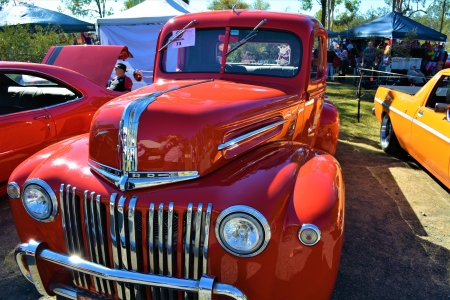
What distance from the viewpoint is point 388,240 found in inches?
137

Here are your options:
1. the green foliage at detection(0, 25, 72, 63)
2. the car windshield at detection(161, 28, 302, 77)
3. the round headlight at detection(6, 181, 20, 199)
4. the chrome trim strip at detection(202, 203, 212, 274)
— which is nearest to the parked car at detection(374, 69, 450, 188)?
the car windshield at detection(161, 28, 302, 77)

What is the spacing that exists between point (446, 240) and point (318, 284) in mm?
2307

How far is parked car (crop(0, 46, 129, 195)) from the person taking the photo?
3893mm

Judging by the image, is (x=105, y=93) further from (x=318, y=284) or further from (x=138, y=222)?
(x=318, y=284)

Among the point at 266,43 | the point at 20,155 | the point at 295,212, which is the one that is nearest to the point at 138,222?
the point at 295,212

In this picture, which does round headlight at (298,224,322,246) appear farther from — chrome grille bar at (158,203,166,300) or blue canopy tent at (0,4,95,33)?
blue canopy tent at (0,4,95,33)

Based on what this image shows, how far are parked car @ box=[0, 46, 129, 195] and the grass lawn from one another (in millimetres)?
4688

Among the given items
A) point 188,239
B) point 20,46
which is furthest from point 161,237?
point 20,46

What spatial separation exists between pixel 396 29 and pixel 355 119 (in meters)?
7.08

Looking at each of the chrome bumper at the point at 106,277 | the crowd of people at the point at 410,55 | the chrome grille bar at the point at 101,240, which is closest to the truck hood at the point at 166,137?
the chrome grille bar at the point at 101,240

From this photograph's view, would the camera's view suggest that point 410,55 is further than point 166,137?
Yes

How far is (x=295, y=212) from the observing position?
6.18 ft

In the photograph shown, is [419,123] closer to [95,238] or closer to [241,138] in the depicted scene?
[241,138]

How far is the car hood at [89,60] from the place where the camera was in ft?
17.9
